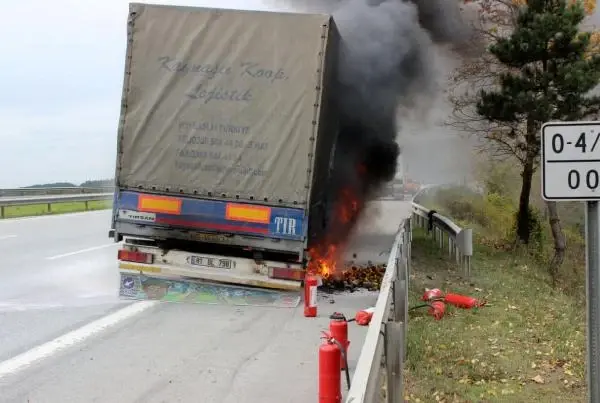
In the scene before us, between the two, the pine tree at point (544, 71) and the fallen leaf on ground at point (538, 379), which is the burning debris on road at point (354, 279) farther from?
the pine tree at point (544, 71)

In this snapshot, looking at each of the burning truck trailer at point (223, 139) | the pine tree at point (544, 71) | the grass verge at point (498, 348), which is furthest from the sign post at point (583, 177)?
the pine tree at point (544, 71)

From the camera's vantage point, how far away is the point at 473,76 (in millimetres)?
15070

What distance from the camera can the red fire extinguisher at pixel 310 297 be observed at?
7.48m

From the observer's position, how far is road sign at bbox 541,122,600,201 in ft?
11.5

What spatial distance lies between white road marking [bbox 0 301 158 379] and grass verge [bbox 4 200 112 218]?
17125 mm

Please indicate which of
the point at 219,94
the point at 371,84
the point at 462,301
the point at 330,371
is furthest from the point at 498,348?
the point at 371,84

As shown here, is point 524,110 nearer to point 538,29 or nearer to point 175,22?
point 538,29

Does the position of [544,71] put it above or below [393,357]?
above

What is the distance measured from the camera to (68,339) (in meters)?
6.33

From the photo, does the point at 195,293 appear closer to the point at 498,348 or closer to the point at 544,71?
the point at 498,348

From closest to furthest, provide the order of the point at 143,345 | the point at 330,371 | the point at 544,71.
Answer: the point at 330,371, the point at 143,345, the point at 544,71

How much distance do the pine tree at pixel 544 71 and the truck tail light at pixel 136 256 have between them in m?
8.40

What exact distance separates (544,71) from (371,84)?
4.66m

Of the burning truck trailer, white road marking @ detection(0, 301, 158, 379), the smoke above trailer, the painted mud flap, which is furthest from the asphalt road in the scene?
the smoke above trailer
